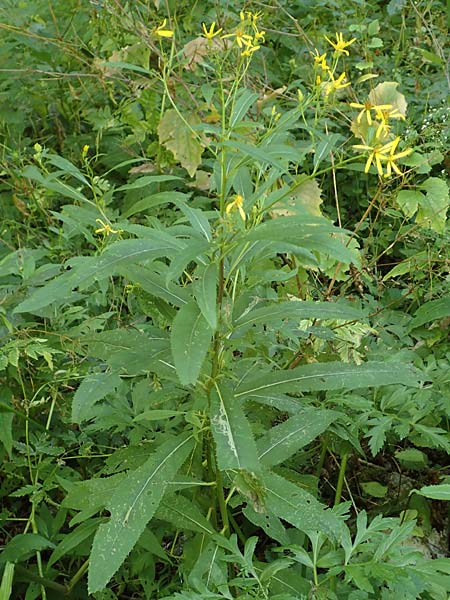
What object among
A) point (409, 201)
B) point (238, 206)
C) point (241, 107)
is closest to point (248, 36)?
point (241, 107)

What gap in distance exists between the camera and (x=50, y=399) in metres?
2.31

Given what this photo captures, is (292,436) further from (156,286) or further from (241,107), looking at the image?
(241,107)

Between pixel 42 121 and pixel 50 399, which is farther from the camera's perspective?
pixel 42 121

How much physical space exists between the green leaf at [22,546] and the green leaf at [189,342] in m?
0.82

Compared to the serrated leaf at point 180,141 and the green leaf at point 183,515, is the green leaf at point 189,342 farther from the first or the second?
the serrated leaf at point 180,141

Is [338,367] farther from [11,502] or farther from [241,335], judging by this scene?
[11,502]

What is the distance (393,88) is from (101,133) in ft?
4.48

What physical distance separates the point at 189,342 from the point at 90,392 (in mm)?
373

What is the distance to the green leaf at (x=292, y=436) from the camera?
161cm

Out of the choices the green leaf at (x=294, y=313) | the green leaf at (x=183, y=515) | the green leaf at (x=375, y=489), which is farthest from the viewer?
the green leaf at (x=375, y=489)

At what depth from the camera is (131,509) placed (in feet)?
4.68

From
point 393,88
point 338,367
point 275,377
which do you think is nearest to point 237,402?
point 275,377

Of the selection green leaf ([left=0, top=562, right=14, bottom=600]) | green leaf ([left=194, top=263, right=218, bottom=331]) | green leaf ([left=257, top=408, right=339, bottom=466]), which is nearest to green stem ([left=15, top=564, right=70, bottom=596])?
green leaf ([left=0, top=562, right=14, bottom=600])

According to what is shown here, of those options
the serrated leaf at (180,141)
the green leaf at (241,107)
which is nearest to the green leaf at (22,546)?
the green leaf at (241,107)
